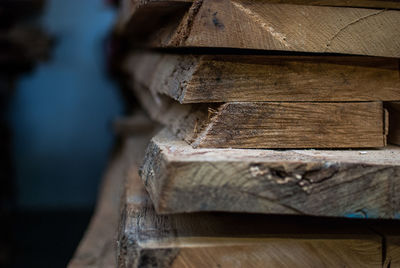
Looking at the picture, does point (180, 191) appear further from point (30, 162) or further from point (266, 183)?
point (30, 162)

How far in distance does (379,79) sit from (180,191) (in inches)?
29.4

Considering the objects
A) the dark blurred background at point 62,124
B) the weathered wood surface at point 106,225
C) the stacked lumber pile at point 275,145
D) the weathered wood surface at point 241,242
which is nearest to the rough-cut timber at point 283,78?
the stacked lumber pile at point 275,145

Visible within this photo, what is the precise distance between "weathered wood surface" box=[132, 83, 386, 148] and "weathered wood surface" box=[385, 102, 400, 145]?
0.13 metres

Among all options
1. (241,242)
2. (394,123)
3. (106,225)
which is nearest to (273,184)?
(241,242)

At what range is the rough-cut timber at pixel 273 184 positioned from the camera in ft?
3.23

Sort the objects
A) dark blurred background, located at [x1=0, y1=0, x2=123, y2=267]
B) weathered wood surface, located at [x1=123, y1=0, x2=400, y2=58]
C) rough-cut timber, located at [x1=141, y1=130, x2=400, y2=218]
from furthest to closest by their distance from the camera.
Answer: dark blurred background, located at [x1=0, y1=0, x2=123, y2=267] → weathered wood surface, located at [x1=123, y1=0, x2=400, y2=58] → rough-cut timber, located at [x1=141, y1=130, x2=400, y2=218]

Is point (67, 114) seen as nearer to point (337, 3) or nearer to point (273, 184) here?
point (337, 3)

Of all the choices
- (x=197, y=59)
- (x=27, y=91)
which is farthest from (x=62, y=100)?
(x=197, y=59)

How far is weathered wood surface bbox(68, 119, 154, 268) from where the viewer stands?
62.5 inches

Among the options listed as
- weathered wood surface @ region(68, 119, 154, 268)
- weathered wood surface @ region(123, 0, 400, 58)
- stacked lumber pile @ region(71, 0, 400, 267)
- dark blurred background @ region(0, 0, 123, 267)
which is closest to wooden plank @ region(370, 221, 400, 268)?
stacked lumber pile @ region(71, 0, 400, 267)

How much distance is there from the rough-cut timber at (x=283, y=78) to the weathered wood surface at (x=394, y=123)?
8cm

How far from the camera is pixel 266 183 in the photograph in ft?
3.30

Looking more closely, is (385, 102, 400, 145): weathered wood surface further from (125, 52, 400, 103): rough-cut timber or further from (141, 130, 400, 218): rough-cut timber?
(141, 130, 400, 218): rough-cut timber

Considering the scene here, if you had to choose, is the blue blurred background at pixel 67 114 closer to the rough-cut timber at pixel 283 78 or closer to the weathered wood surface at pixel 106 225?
the weathered wood surface at pixel 106 225
